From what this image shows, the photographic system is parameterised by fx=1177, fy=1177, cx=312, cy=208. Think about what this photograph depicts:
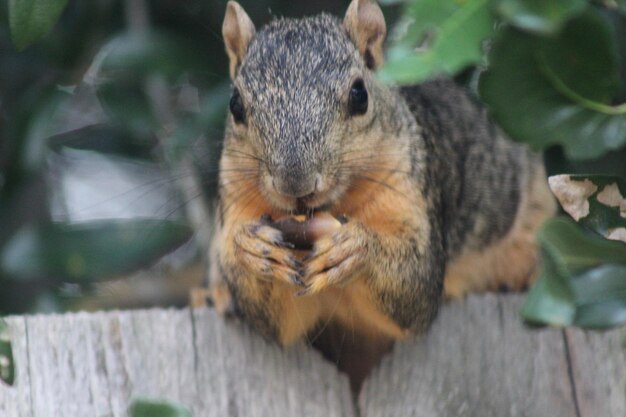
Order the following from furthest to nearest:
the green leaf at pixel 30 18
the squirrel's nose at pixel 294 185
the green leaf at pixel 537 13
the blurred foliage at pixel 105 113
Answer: the blurred foliage at pixel 105 113 < the green leaf at pixel 30 18 < the squirrel's nose at pixel 294 185 < the green leaf at pixel 537 13

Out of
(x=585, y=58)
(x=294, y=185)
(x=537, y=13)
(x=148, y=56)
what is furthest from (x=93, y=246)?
(x=537, y=13)

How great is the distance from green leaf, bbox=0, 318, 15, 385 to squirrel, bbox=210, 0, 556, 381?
401 millimetres

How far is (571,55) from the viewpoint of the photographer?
122 cm

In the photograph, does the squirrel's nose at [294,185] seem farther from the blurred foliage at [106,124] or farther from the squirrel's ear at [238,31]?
the blurred foliage at [106,124]

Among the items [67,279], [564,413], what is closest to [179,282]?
[67,279]

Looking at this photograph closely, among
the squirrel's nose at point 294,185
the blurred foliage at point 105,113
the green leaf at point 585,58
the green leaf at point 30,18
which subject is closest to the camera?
the green leaf at point 585,58

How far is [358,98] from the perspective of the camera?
1784 millimetres

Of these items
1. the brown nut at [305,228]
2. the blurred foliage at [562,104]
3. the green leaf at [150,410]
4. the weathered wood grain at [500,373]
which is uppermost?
the blurred foliage at [562,104]

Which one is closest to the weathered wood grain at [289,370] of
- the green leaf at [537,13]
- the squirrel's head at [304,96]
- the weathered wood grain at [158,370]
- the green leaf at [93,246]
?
the weathered wood grain at [158,370]

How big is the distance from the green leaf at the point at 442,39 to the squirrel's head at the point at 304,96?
0.48m

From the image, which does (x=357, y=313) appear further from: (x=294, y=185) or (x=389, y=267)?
(x=294, y=185)

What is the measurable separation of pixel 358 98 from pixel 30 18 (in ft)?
1.63

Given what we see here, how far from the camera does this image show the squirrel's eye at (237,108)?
1.80m

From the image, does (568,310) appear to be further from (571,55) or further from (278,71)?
(278,71)
